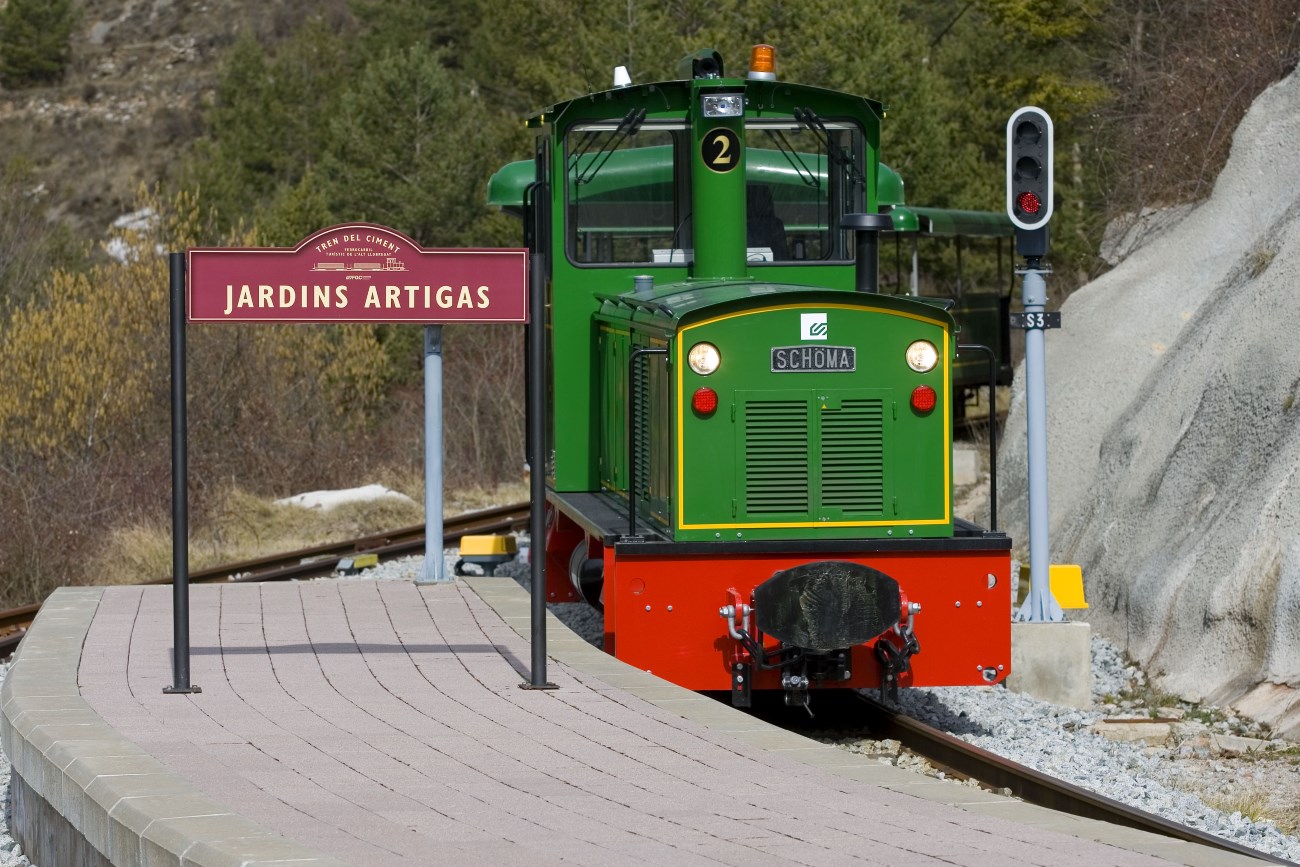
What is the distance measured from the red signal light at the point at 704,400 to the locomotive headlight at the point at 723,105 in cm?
211

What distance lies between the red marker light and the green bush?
64.6 metres

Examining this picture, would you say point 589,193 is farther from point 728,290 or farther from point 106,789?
point 106,789

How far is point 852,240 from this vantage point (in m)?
10.5

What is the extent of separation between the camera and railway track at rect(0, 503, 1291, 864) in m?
6.70

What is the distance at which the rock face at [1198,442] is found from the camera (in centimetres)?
1023

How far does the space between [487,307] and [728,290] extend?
1.25 metres

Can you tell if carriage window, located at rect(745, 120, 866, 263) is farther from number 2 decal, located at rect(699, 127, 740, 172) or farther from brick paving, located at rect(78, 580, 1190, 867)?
brick paving, located at rect(78, 580, 1190, 867)

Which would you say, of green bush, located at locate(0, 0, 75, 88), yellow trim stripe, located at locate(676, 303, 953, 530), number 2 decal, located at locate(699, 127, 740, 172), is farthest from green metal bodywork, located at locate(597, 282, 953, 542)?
green bush, located at locate(0, 0, 75, 88)

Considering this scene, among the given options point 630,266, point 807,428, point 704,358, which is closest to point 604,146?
point 630,266

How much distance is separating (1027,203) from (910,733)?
3.23 m

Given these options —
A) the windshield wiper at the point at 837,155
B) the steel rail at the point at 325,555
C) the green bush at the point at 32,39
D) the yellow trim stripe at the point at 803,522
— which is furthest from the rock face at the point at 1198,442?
the green bush at the point at 32,39

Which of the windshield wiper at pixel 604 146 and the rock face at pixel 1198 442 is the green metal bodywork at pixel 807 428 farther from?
the rock face at pixel 1198 442

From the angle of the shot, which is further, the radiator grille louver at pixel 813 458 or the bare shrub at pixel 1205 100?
the bare shrub at pixel 1205 100

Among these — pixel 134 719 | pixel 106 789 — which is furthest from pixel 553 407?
pixel 106 789
